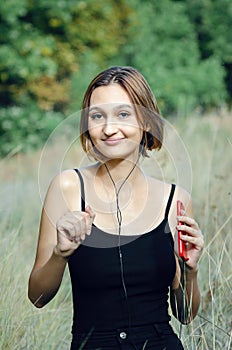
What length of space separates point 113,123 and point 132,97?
0.11 meters

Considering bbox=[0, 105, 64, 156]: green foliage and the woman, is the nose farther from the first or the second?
bbox=[0, 105, 64, 156]: green foliage

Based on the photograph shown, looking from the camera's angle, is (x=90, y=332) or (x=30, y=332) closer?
(x=90, y=332)

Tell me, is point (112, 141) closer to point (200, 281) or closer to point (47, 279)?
point (47, 279)

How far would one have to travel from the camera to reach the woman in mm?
2031

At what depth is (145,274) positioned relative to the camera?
81.5 inches

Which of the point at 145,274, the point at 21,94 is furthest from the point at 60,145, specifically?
the point at 145,274

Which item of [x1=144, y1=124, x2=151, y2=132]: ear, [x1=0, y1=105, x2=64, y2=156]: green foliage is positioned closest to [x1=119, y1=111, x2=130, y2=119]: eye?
[x1=144, y1=124, x2=151, y2=132]: ear

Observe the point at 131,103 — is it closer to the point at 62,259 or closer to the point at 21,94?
the point at 62,259

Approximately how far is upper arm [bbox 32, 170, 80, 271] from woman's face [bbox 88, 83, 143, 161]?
0.44ft

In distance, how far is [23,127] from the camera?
1238 cm

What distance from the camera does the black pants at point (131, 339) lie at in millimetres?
1997

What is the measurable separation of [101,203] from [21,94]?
11020mm

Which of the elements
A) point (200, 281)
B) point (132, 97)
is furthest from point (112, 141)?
point (200, 281)

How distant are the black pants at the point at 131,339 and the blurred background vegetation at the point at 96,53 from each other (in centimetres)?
881
